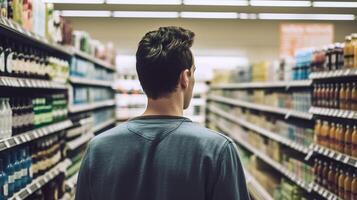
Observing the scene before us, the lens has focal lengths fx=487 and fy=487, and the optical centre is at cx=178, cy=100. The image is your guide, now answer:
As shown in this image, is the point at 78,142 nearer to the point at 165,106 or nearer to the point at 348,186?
the point at 348,186

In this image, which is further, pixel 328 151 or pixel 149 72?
pixel 328 151

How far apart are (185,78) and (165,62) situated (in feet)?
0.33

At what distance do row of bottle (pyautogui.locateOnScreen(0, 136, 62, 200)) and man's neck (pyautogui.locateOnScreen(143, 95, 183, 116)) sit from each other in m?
1.85

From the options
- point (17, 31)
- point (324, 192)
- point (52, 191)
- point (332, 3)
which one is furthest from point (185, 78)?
point (332, 3)

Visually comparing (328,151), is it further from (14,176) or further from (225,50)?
(225,50)

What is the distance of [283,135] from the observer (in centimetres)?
616

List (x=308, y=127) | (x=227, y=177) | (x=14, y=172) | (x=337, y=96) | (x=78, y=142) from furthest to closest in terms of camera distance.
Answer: (x=78, y=142)
(x=308, y=127)
(x=337, y=96)
(x=14, y=172)
(x=227, y=177)

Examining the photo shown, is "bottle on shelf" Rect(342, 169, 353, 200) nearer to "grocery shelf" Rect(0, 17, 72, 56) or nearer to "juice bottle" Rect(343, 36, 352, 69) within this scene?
"juice bottle" Rect(343, 36, 352, 69)

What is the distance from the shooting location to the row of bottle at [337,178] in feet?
12.7

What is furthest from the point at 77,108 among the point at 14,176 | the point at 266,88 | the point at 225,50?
the point at 225,50

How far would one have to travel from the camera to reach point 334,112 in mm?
4191

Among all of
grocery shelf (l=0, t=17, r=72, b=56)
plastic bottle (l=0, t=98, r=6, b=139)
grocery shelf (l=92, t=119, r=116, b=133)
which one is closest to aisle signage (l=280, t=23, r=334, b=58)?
grocery shelf (l=92, t=119, r=116, b=133)

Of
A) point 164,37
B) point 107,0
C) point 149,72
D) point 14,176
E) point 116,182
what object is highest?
point 107,0

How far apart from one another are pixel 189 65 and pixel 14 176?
2.24 meters
